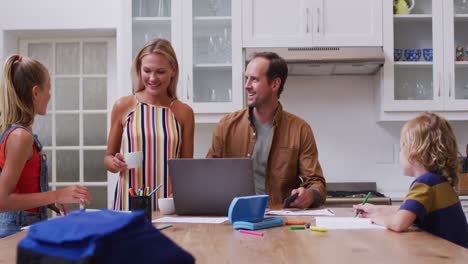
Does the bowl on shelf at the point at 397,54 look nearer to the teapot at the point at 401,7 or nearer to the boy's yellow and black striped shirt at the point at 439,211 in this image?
the teapot at the point at 401,7

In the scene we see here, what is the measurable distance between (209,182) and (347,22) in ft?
6.93

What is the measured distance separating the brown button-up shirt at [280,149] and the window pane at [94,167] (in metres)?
1.62

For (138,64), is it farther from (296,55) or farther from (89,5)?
(89,5)

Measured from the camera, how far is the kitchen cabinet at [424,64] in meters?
3.48

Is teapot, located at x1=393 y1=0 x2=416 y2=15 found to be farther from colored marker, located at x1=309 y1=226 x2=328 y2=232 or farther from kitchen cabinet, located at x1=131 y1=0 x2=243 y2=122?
colored marker, located at x1=309 y1=226 x2=328 y2=232

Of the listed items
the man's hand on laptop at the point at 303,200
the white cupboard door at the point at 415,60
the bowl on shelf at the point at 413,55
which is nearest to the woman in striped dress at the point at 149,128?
the man's hand on laptop at the point at 303,200

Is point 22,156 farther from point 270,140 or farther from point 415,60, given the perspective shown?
point 415,60

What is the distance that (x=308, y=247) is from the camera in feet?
3.97

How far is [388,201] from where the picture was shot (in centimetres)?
320

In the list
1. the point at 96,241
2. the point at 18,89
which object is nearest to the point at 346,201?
the point at 18,89

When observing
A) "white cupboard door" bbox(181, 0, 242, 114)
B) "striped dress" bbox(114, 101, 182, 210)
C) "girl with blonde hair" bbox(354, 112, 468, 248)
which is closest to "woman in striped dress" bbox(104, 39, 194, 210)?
"striped dress" bbox(114, 101, 182, 210)

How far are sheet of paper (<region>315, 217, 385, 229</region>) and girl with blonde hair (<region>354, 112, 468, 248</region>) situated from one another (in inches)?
1.0

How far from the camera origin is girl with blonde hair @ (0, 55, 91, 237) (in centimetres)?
162

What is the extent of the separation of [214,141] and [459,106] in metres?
1.83
